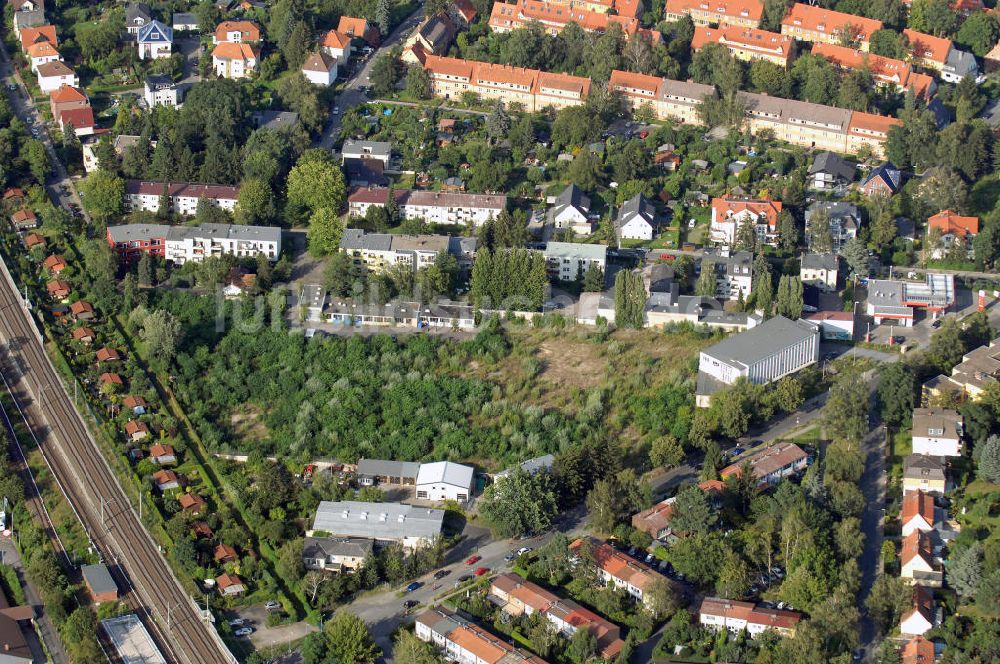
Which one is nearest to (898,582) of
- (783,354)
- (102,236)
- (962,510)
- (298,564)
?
(962,510)

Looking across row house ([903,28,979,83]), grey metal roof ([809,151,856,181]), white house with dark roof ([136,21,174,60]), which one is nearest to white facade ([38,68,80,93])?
white house with dark roof ([136,21,174,60])

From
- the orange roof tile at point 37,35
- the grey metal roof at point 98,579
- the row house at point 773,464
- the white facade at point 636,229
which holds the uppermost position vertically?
A: the orange roof tile at point 37,35

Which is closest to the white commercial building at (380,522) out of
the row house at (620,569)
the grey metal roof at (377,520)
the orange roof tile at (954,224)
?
the grey metal roof at (377,520)

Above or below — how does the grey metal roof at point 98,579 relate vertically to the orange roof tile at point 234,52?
below

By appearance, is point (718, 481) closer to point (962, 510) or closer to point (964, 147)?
point (962, 510)

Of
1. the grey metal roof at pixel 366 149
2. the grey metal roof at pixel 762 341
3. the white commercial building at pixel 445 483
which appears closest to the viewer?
the white commercial building at pixel 445 483

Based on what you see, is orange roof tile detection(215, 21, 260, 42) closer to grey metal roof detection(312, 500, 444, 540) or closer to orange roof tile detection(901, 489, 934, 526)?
grey metal roof detection(312, 500, 444, 540)

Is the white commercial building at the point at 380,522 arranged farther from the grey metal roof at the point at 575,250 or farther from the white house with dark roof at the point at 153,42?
the white house with dark roof at the point at 153,42
